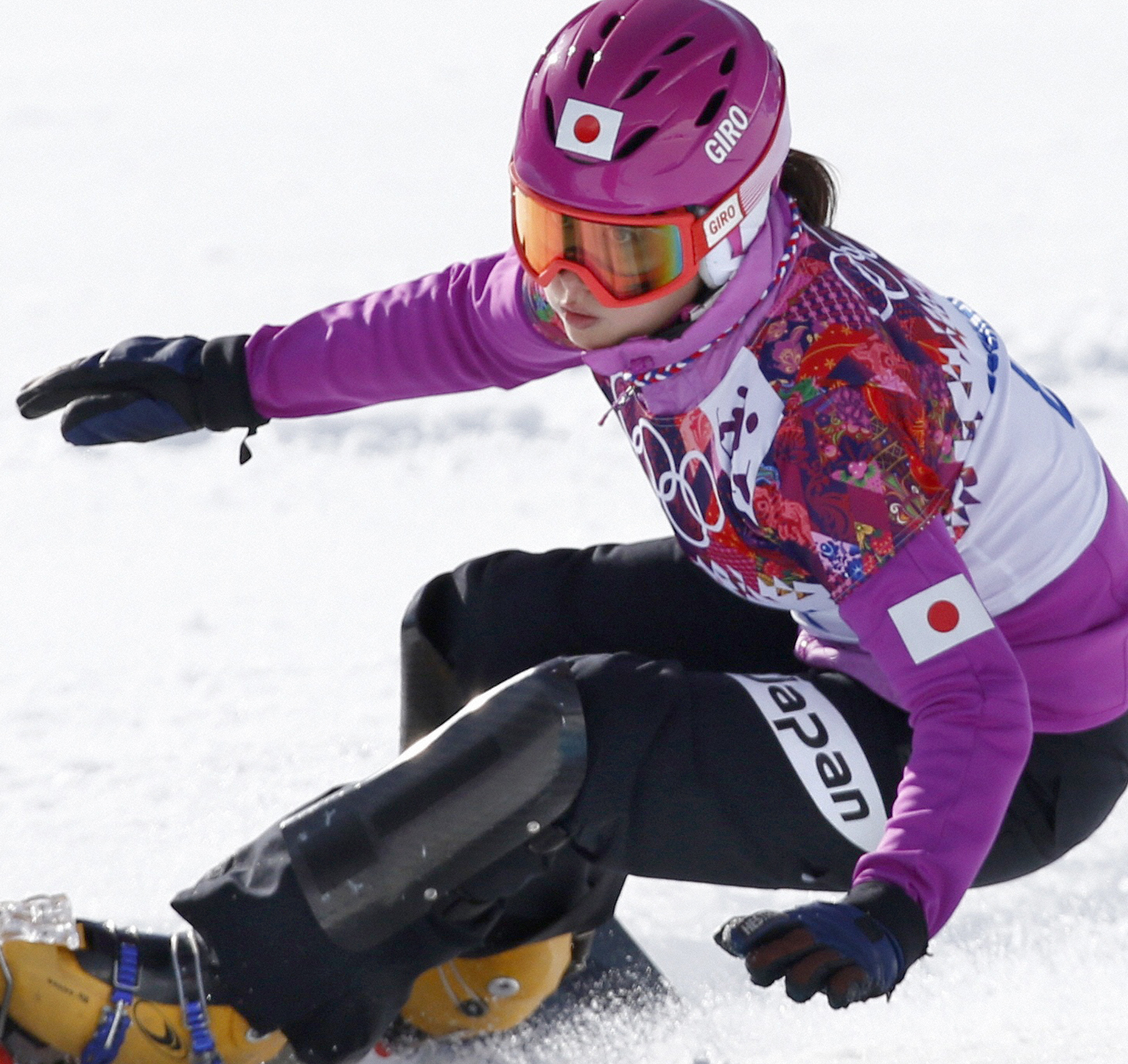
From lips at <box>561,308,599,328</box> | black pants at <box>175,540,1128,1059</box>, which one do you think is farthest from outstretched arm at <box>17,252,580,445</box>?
black pants at <box>175,540,1128,1059</box>

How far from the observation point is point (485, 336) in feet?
7.74

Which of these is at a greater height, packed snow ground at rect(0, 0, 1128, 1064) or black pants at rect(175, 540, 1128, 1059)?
black pants at rect(175, 540, 1128, 1059)

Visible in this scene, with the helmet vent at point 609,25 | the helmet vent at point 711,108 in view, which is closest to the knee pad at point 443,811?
the helmet vent at point 711,108

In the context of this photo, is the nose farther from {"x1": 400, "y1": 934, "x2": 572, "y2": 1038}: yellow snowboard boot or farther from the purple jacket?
{"x1": 400, "y1": 934, "x2": 572, "y2": 1038}: yellow snowboard boot

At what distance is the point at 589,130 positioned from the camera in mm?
1884

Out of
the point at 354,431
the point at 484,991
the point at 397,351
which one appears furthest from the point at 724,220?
the point at 354,431

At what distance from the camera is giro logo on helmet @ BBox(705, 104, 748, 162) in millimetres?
1906

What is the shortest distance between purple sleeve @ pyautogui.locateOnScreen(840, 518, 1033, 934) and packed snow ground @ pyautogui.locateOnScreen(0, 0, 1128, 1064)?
26.5 inches

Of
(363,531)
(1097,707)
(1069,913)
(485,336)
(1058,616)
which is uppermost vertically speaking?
(485,336)

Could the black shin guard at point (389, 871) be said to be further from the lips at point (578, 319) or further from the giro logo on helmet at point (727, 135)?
the giro logo on helmet at point (727, 135)

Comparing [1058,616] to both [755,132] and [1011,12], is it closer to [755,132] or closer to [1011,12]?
[755,132]

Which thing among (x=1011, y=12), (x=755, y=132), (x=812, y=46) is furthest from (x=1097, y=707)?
(x=1011, y=12)

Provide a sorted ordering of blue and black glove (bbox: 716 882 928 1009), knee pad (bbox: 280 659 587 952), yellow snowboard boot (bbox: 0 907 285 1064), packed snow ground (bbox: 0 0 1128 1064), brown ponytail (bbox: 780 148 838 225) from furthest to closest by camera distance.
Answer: packed snow ground (bbox: 0 0 1128 1064), brown ponytail (bbox: 780 148 838 225), yellow snowboard boot (bbox: 0 907 285 1064), knee pad (bbox: 280 659 587 952), blue and black glove (bbox: 716 882 928 1009)

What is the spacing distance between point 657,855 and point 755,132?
0.91m
